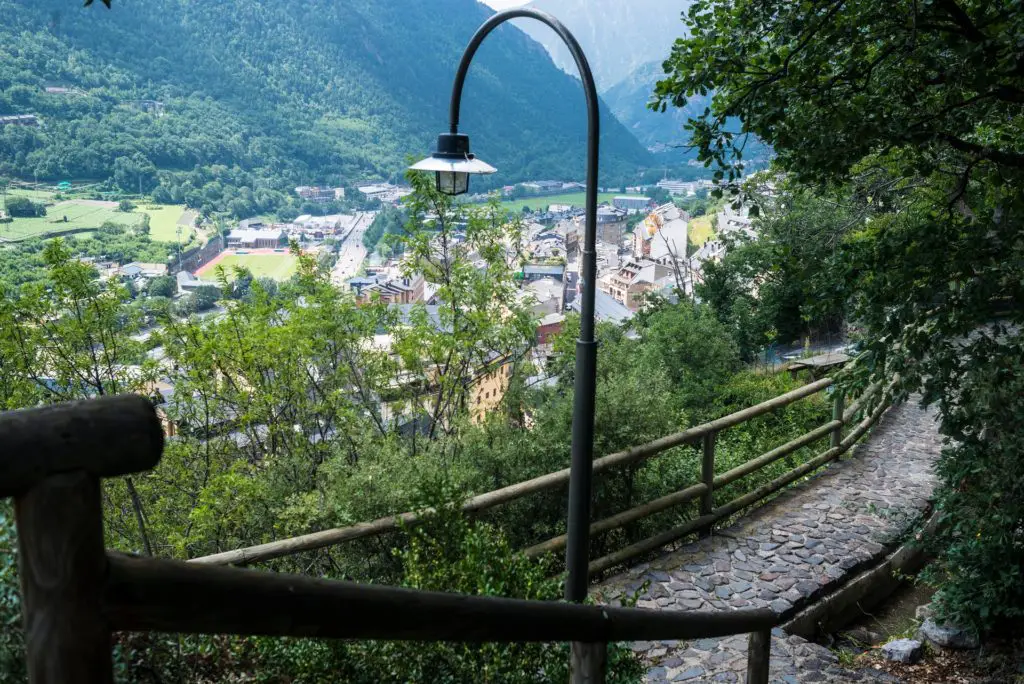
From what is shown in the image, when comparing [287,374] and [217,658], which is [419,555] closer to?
[217,658]

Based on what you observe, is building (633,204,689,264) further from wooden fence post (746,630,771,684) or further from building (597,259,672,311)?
wooden fence post (746,630,771,684)

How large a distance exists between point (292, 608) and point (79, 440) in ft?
1.06

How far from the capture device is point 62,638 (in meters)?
0.82

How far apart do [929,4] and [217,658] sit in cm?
385

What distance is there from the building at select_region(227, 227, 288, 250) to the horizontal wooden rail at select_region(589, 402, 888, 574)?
1591 cm

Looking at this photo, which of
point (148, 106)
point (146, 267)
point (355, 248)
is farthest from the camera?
point (148, 106)

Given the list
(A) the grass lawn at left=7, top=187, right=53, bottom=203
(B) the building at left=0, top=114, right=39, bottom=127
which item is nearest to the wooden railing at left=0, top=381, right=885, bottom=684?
(A) the grass lawn at left=7, top=187, right=53, bottom=203

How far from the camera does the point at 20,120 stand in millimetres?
27000

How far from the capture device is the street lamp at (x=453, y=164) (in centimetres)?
402

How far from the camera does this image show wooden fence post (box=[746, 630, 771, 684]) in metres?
2.70

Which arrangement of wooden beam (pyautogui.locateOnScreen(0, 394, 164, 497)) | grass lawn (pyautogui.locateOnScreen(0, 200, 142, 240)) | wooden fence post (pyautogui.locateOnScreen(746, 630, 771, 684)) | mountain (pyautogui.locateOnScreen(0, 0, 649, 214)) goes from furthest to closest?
mountain (pyautogui.locateOnScreen(0, 0, 649, 214)), grass lawn (pyautogui.locateOnScreen(0, 200, 142, 240)), wooden fence post (pyautogui.locateOnScreen(746, 630, 771, 684)), wooden beam (pyautogui.locateOnScreen(0, 394, 164, 497))

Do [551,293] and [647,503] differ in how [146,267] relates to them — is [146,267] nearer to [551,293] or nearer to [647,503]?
[551,293]

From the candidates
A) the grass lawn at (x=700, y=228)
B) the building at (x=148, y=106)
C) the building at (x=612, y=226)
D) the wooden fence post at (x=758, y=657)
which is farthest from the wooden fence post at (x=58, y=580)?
the building at (x=612, y=226)

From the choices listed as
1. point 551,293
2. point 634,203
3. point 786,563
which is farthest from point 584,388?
point 634,203
